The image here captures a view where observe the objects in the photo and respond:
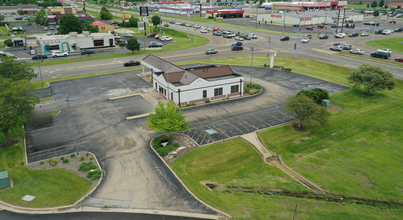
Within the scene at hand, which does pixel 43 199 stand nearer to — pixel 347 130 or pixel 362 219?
pixel 362 219

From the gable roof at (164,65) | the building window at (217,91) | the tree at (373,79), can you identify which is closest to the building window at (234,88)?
the building window at (217,91)

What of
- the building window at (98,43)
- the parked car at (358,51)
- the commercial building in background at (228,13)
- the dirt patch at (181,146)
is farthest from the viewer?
the commercial building in background at (228,13)

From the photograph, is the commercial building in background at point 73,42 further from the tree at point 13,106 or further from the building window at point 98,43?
the tree at point 13,106

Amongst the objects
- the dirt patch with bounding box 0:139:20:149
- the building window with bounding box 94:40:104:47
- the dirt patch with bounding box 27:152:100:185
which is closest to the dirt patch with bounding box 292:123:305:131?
the dirt patch with bounding box 27:152:100:185

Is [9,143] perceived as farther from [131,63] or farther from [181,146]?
[131,63]

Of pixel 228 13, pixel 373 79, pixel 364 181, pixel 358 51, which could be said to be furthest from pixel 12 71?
pixel 228 13

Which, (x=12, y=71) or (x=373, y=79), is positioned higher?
(x=12, y=71)
